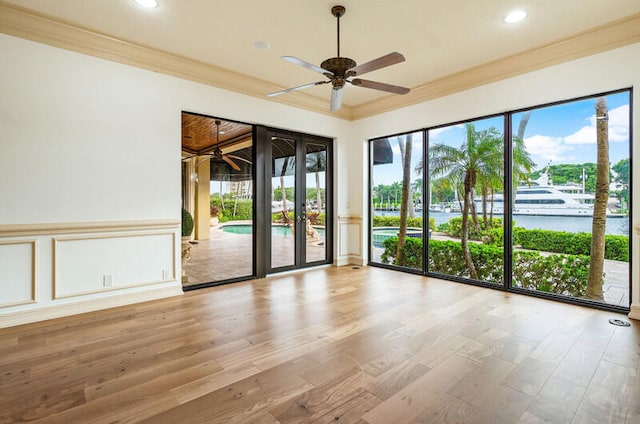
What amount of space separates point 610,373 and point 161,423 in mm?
2735

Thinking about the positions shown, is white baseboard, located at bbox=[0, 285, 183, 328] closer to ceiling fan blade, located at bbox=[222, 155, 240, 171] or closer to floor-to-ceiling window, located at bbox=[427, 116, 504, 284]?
floor-to-ceiling window, located at bbox=[427, 116, 504, 284]

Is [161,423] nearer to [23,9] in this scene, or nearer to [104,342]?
[104,342]

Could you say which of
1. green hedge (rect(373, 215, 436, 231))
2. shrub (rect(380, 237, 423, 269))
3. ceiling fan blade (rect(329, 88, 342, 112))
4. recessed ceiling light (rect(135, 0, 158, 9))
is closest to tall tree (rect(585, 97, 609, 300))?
green hedge (rect(373, 215, 436, 231))

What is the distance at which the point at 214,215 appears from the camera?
877 centimetres

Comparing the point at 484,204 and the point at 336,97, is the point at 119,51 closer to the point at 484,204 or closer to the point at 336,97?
the point at 336,97

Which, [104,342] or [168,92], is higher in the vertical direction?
[168,92]

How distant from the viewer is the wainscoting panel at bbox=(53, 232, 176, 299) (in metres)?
3.31

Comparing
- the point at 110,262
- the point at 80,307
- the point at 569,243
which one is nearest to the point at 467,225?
the point at 569,243

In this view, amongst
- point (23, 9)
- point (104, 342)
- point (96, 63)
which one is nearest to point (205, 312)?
point (104, 342)

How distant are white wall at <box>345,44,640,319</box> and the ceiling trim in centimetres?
9

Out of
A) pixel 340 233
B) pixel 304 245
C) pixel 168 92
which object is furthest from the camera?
pixel 340 233

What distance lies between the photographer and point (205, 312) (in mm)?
3381

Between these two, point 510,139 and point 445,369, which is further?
point 510,139

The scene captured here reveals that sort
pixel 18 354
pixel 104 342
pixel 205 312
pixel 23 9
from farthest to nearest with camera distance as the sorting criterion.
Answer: pixel 205 312 < pixel 23 9 < pixel 104 342 < pixel 18 354
